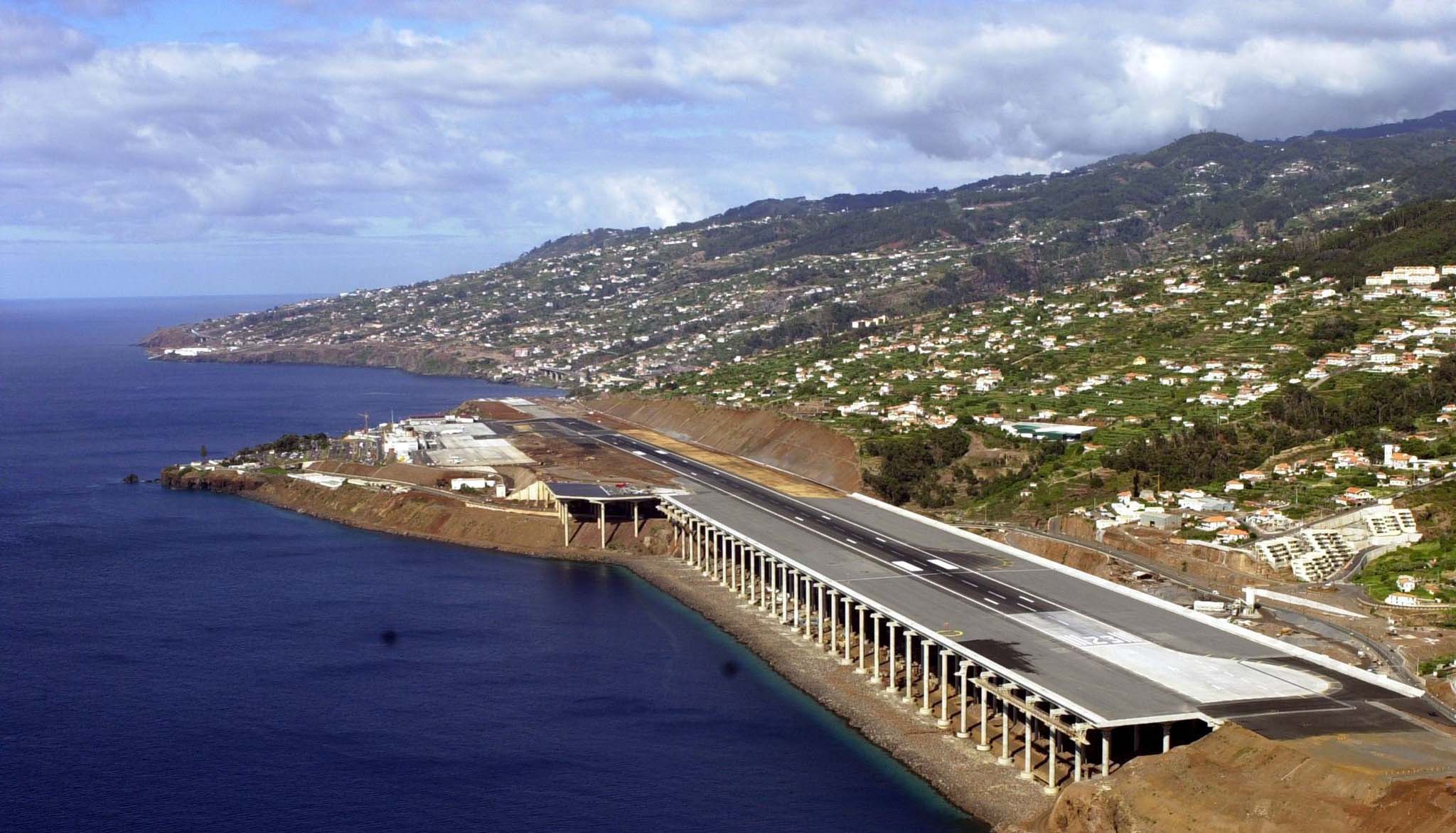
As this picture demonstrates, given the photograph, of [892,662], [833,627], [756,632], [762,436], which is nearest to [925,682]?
[892,662]

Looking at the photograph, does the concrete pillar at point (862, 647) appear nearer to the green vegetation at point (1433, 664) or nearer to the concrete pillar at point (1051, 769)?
the concrete pillar at point (1051, 769)

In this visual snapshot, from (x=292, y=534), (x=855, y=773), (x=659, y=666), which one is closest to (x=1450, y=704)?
(x=855, y=773)

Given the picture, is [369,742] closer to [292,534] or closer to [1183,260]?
[292,534]

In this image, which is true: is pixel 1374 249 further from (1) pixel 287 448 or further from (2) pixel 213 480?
(2) pixel 213 480

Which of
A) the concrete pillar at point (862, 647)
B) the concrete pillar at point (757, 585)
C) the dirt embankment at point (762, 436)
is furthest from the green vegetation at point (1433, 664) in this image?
the dirt embankment at point (762, 436)

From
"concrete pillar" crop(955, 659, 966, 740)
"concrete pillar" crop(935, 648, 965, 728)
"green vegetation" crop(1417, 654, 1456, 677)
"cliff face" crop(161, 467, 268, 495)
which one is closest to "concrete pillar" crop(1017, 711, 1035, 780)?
"concrete pillar" crop(955, 659, 966, 740)

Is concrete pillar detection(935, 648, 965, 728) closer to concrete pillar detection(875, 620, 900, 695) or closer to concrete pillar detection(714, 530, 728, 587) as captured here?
concrete pillar detection(875, 620, 900, 695)
